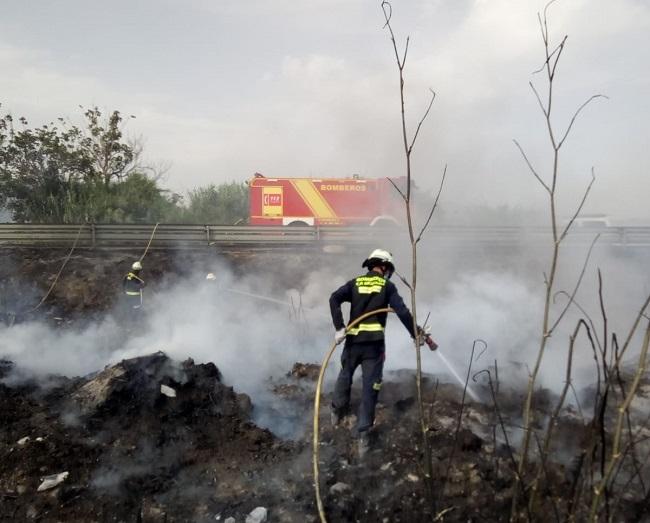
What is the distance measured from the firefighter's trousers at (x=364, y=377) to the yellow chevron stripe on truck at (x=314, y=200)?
14233 millimetres

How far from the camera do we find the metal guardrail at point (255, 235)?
43.8 feet

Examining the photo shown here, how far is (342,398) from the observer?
5.10 meters

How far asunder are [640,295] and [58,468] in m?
12.5

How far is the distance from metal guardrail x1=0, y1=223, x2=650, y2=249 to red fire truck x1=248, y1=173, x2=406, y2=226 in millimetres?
4251

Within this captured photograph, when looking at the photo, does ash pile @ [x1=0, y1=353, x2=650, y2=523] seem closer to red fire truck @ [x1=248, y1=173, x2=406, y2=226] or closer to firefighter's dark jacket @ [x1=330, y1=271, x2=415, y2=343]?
firefighter's dark jacket @ [x1=330, y1=271, x2=415, y2=343]

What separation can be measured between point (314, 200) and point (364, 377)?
14682 millimetres

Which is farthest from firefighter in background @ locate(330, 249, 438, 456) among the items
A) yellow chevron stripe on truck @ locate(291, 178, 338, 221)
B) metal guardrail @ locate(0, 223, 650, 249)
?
yellow chevron stripe on truck @ locate(291, 178, 338, 221)

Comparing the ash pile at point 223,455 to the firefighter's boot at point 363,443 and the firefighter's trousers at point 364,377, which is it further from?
the firefighter's trousers at point 364,377

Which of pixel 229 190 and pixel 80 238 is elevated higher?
pixel 229 190

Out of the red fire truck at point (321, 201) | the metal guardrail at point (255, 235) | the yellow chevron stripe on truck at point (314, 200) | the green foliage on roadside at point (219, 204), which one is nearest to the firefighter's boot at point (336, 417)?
the metal guardrail at point (255, 235)

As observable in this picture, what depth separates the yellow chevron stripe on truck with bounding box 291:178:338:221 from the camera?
19.1 metres

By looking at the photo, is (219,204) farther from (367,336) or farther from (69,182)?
(367,336)

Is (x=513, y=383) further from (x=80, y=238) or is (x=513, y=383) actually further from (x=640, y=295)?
(x=80, y=238)

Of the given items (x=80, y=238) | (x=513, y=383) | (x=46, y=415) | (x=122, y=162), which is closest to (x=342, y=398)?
→ (x=513, y=383)
